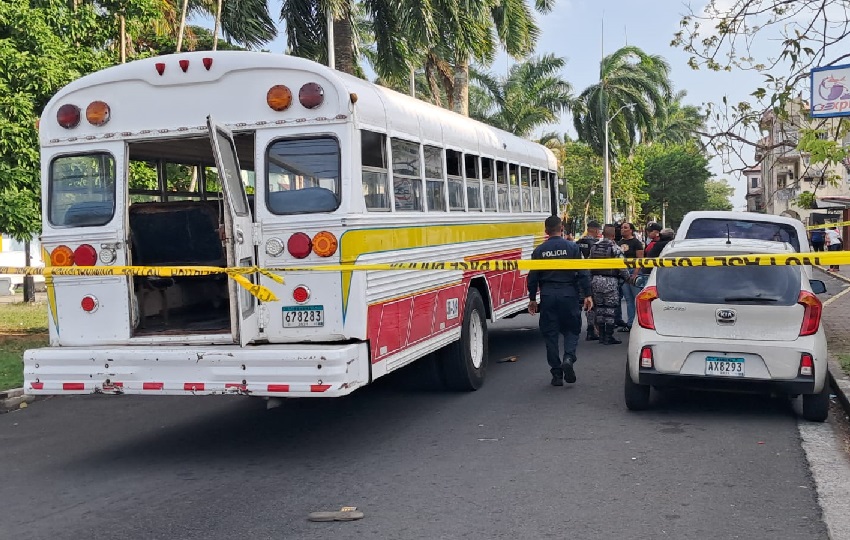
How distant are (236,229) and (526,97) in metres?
41.9

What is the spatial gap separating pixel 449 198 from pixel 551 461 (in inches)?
138

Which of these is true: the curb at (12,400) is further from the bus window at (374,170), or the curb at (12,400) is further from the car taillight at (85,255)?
the bus window at (374,170)

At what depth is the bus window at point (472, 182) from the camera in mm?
10425

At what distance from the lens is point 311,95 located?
7.23m

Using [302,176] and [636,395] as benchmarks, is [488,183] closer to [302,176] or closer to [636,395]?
[636,395]

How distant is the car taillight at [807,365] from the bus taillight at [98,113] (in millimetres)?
5930

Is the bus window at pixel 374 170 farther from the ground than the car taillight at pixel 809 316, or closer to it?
farther from the ground

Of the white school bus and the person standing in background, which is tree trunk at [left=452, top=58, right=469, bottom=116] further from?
the white school bus

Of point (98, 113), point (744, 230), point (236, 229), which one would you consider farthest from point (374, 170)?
point (744, 230)

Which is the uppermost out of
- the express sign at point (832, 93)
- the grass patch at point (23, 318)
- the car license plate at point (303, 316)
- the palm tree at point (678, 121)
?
the palm tree at point (678, 121)

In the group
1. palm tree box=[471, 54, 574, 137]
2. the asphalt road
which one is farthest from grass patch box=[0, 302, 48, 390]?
palm tree box=[471, 54, 574, 137]

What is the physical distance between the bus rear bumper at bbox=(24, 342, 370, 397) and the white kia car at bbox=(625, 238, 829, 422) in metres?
2.65

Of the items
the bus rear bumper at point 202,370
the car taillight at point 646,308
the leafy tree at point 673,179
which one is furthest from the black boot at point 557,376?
the leafy tree at point 673,179

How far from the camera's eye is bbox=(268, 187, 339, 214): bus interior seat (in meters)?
7.23
